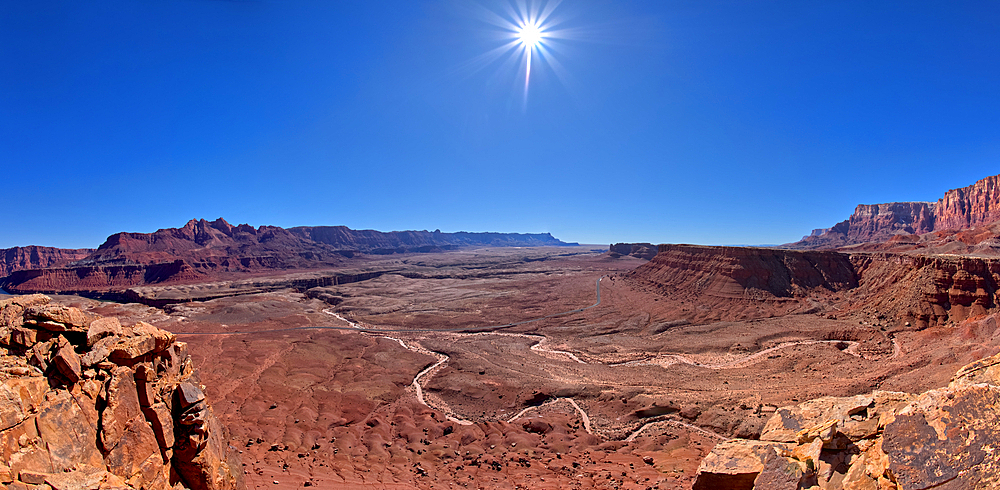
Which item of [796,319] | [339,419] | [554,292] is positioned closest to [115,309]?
[339,419]

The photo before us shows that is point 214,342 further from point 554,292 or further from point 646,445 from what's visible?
point 554,292

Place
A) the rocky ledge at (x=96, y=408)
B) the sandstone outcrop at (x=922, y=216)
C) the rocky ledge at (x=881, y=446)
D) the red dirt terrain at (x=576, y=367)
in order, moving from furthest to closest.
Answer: the sandstone outcrop at (x=922, y=216) → the red dirt terrain at (x=576, y=367) → the rocky ledge at (x=96, y=408) → the rocky ledge at (x=881, y=446)

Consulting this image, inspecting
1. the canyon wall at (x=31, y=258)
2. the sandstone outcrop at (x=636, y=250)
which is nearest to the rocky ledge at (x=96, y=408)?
the sandstone outcrop at (x=636, y=250)

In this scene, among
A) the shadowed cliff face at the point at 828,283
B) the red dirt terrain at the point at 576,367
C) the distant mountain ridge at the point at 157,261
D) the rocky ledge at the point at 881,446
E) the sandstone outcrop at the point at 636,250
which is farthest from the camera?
the sandstone outcrop at the point at 636,250

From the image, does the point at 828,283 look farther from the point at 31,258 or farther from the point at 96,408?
the point at 31,258

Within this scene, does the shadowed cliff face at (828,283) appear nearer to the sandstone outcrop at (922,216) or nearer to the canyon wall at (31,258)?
the sandstone outcrop at (922,216)

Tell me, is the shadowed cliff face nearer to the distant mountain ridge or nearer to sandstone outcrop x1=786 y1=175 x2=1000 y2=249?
sandstone outcrop x1=786 y1=175 x2=1000 y2=249
